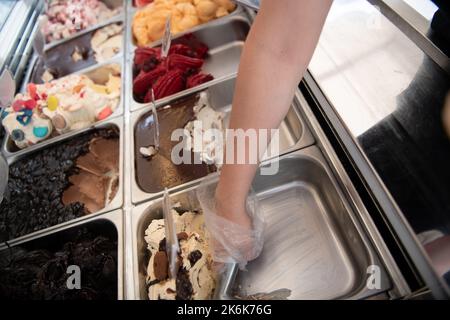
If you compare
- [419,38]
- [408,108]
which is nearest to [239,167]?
[408,108]

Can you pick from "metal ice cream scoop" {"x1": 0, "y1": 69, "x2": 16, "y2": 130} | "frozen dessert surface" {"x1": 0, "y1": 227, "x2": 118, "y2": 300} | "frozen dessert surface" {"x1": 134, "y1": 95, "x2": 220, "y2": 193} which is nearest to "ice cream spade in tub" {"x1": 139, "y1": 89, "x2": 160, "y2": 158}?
"frozen dessert surface" {"x1": 134, "y1": 95, "x2": 220, "y2": 193}

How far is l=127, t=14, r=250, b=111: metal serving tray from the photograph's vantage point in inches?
90.0

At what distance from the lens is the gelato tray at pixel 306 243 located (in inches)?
46.5

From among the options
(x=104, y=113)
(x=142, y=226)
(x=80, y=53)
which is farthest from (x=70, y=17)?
(x=142, y=226)

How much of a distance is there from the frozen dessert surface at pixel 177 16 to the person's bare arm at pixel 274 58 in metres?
1.64

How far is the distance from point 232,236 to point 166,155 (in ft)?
2.24

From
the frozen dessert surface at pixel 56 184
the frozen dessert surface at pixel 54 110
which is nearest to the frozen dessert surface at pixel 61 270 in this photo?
the frozen dessert surface at pixel 56 184

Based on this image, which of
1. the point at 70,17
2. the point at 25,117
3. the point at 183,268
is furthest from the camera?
the point at 70,17

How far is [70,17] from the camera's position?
8.71 feet

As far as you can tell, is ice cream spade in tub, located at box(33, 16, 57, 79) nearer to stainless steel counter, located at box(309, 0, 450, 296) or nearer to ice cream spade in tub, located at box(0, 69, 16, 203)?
ice cream spade in tub, located at box(0, 69, 16, 203)

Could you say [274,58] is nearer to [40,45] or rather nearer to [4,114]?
[4,114]

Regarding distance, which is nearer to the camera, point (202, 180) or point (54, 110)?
point (202, 180)

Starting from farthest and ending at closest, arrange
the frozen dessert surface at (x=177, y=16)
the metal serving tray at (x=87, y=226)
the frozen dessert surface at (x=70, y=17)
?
the frozen dessert surface at (x=70, y=17), the frozen dessert surface at (x=177, y=16), the metal serving tray at (x=87, y=226)

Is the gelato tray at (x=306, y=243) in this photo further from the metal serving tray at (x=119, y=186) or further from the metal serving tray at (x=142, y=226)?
the metal serving tray at (x=119, y=186)
